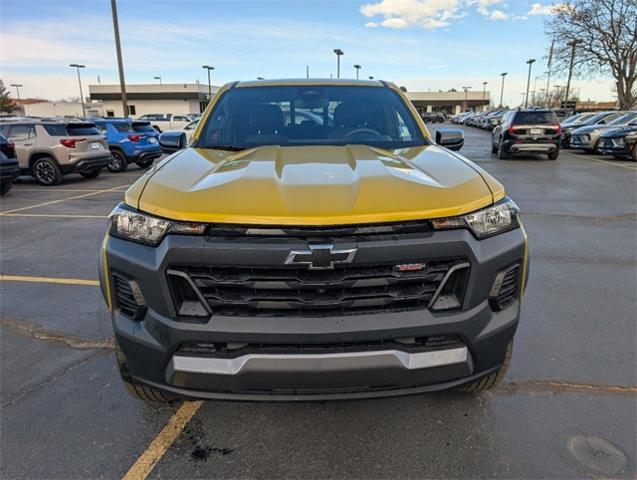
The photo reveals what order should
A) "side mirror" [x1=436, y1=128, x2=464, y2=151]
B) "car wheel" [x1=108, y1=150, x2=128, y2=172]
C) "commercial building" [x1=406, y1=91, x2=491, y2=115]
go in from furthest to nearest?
"commercial building" [x1=406, y1=91, x2=491, y2=115]
"car wheel" [x1=108, y1=150, x2=128, y2=172]
"side mirror" [x1=436, y1=128, x2=464, y2=151]

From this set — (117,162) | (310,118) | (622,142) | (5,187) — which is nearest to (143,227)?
(310,118)

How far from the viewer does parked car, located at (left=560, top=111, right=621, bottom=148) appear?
20.5 meters

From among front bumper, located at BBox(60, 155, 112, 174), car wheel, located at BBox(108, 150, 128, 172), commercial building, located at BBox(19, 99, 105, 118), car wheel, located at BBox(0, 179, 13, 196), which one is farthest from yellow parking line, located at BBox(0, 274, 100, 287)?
commercial building, located at BBox(19, 99, 105, 118)

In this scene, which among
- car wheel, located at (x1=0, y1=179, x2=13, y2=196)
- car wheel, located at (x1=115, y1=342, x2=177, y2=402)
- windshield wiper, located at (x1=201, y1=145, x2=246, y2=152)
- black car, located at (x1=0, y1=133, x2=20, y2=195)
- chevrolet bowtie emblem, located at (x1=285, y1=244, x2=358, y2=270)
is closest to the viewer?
chevrolet bowtie emblem, located at (x1=285, y1=244, x2=358, y2=270)

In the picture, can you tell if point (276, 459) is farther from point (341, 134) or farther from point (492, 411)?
point (341, 134)

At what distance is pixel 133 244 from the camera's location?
6.96ft

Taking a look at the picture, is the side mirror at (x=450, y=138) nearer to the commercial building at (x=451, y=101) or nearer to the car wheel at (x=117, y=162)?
the car wheel at (x=117, y=162)

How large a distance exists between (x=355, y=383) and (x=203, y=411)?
1220 mm

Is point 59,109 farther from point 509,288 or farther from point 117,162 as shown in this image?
point 509,288

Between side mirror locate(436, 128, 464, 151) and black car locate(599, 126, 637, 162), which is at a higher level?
side mirror locate(436, 128, 464, 151)

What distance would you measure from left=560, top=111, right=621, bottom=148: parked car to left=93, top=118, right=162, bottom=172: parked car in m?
17.2

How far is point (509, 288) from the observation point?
2.18 m

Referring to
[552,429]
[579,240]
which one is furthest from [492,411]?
[579,240]

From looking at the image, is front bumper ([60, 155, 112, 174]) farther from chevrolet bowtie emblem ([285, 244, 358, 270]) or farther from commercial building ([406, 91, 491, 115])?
commercial building ([406, 91, 491, 115])
